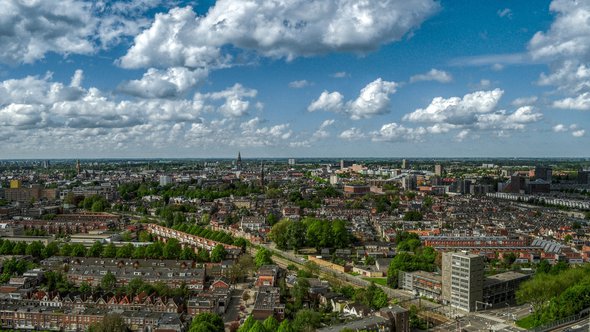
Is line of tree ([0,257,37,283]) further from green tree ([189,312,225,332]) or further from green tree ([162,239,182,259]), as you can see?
green tree ([189,312,225,332])

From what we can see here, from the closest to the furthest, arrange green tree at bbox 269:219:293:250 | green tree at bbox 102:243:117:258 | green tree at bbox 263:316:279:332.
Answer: green tree at bbox 263:316:279:332, green tree at bbox 102:243:117:258, green tree at bbox 269:219:293:250

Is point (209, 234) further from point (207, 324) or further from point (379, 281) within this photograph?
point (207, 324)

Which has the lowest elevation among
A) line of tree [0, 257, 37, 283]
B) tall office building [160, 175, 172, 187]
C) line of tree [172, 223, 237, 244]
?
line of tree [0, 257, 37, 283]

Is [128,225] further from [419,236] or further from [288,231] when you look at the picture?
[419,236]

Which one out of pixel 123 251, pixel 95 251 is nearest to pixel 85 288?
pixel 123 251

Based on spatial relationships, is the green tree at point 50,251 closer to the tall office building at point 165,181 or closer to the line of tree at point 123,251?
the line of tree at point 123,251

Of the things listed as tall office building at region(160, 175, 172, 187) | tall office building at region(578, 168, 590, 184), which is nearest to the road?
tall office building at region(160, 175, 172, 187)

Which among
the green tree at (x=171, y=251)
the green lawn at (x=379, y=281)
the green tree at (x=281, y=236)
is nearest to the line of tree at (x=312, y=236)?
the green tree at (x=281, y=236)
